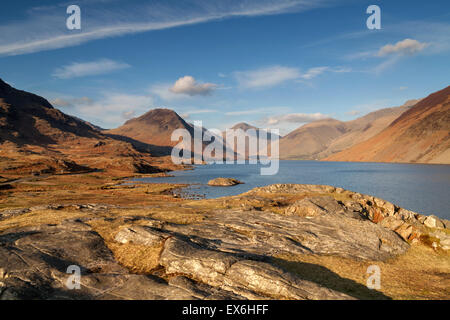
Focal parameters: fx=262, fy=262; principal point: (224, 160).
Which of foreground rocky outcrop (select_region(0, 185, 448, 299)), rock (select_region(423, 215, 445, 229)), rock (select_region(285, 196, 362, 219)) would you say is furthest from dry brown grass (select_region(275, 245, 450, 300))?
rock (select_region(285, 196, 362, 219))

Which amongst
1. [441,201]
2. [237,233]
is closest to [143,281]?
[237,233]

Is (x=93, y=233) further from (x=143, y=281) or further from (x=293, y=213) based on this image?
(x=293, y=213)

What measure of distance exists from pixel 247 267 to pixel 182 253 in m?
5.14

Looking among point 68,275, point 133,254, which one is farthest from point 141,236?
point 68,275

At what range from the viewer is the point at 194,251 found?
19.6 metres

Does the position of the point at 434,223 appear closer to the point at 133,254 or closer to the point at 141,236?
the point at 141,236

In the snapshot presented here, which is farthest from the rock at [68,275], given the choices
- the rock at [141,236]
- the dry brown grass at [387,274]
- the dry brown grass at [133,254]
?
the dry brown grass at [387,274]

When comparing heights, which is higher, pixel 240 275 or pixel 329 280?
pixel 240 275

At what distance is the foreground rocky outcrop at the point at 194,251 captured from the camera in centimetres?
1488

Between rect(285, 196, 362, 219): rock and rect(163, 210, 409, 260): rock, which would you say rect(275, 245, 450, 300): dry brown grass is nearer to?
rect(163, 210, 409, 260): rock

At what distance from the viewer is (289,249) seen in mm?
24672

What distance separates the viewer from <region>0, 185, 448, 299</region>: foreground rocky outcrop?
14875 millimetres

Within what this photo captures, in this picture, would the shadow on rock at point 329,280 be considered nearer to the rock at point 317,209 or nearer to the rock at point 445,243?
the rock at point 317,209
